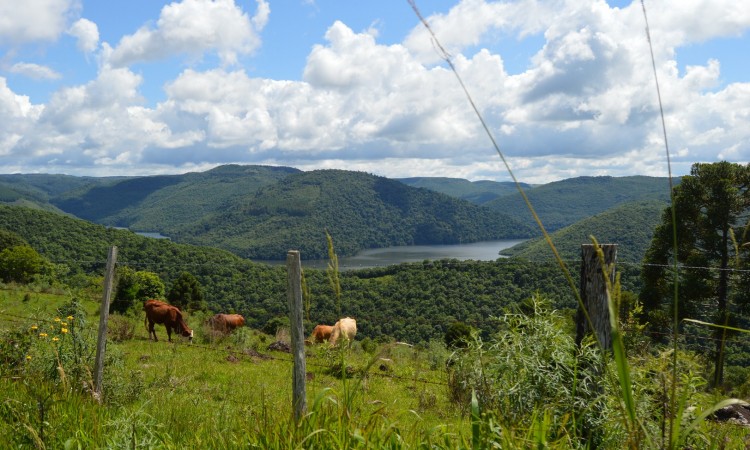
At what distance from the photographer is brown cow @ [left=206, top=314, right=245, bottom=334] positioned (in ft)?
61.9

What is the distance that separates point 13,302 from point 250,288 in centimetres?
3109

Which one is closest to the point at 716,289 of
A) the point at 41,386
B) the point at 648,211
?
the point at 41,386

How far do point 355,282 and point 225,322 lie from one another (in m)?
47.6

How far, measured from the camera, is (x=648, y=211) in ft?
366

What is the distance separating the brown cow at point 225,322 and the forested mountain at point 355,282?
4720 mm

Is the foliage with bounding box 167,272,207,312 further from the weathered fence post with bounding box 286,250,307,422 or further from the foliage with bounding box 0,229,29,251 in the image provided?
the weathered fence post with bounding box 286,250,307,422

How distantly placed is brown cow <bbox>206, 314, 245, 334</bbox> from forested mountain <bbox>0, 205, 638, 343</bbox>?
4720 mm

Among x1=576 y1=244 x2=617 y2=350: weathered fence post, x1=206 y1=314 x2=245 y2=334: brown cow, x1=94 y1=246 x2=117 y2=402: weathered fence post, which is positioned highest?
x1=576 y1=244 x2=617 y2=350: weathered fence post

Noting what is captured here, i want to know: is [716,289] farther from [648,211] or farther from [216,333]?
[648,211]

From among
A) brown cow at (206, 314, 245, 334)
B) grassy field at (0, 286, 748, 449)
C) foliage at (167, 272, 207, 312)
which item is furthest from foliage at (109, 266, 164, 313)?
grassy field at (0, 286, 748, 449)

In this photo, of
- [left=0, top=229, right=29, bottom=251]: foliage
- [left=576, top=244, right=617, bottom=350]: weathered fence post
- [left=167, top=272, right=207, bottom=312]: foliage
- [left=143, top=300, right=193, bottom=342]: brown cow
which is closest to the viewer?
[left=576, top=244, right=617, bottom=350]: weathered fence post

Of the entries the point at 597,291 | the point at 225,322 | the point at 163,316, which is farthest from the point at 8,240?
the point at 597,291

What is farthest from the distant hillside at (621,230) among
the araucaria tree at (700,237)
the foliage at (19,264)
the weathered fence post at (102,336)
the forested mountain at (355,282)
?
the weathered fence post at (102,336)

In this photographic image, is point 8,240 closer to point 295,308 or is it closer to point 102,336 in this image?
point 102,336
